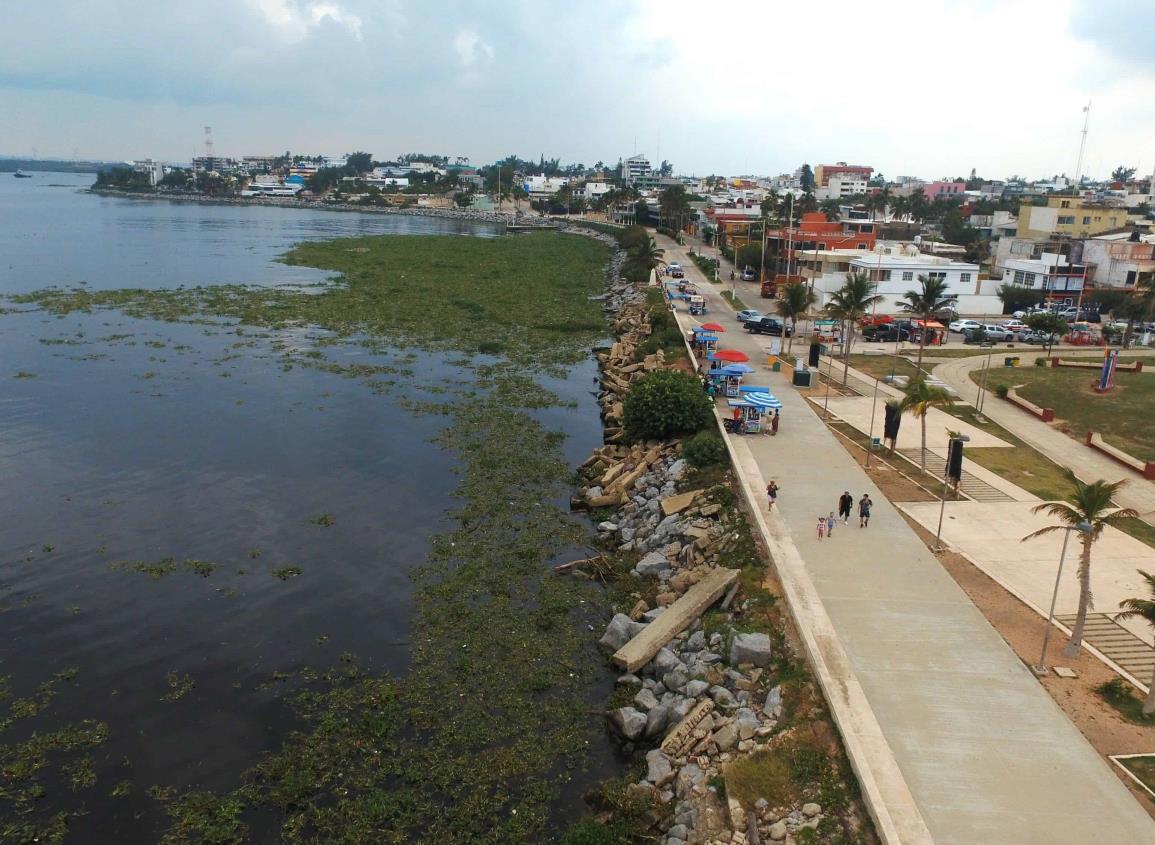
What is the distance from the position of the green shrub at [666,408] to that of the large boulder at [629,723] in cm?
1737

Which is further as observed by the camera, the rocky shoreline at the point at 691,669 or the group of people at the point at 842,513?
the group of people at the point at 842,513

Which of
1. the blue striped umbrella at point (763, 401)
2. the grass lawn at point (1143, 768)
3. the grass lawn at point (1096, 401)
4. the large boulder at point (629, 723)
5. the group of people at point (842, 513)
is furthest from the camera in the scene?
the grass lawn at point (1096, 401)

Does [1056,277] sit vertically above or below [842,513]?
above

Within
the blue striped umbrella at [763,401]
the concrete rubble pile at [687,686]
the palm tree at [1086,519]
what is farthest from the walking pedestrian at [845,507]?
the blue striped umbrella at [763,401]

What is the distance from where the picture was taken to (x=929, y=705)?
15.7m

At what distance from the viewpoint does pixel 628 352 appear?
175ft

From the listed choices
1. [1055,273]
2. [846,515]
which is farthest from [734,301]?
[846,515]

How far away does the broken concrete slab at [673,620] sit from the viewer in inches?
780

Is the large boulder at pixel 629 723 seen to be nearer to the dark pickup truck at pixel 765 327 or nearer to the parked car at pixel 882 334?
the dark pickup truck at pixel 765 327

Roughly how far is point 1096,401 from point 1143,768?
31039 mm

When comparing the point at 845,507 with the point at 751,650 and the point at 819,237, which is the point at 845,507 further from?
the point at 819,237

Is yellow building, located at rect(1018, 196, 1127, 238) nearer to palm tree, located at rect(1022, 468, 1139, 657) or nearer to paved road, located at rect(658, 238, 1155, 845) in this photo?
paved road, located at rect(658, 238, 1155, 845)

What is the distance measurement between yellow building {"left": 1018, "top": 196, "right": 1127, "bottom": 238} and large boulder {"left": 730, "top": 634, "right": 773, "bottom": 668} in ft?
307

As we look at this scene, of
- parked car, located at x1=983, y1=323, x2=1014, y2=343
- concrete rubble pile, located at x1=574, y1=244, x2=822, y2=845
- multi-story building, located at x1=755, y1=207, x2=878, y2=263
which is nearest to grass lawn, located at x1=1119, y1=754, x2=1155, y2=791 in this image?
concrete rubble pile, located at x1=574, y1=244, x2=822, y2=845
